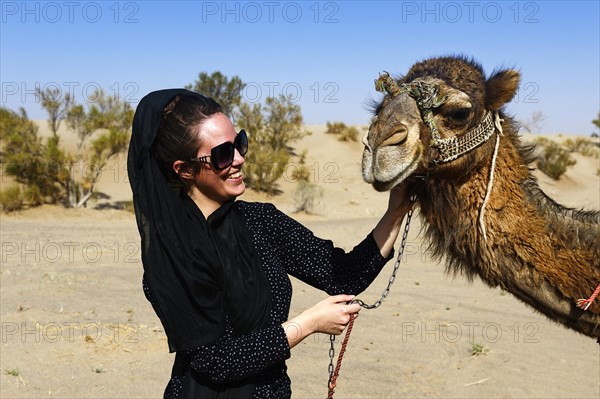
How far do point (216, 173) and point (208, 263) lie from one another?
16.0 inches

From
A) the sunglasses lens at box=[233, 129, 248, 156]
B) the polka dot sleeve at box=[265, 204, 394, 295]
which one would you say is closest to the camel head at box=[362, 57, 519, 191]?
the polka dot sleeve at box=[265, 204, 394, 295]

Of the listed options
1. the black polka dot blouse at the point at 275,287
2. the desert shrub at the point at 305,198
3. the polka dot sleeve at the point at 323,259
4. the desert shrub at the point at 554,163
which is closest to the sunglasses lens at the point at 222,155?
the black polka dot blouse at the point at 275,287

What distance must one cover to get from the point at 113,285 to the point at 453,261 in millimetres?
7555

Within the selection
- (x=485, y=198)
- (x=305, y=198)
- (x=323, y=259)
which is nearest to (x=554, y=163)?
(x=305, y=198)

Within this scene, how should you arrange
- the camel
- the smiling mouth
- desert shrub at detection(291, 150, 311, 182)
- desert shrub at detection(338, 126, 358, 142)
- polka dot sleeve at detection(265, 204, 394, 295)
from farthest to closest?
desert shrub at detection(338, 126, 358, 142) < desert shrub at detection(291, 150, 311, 182) < polka dot sleeve at detection(265, 204, 394, 295) < the camel < the smiling mouth

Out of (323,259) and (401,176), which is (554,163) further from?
(401,176)

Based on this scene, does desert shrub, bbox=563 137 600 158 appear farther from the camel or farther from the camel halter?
the camel halter

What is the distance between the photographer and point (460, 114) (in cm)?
302

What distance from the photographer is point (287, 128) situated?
29.8 m

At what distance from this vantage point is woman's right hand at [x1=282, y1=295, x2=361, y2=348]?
2555 millimetres

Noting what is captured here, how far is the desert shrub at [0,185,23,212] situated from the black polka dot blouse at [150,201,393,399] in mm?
17207

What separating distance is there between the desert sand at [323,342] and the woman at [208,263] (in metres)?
1.07

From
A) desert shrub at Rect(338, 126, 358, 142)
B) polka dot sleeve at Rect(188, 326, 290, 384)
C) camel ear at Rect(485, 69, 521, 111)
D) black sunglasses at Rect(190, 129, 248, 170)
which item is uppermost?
camel ear at Rect(485, 69, 521, 111)

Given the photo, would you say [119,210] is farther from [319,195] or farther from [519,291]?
[519,291]
